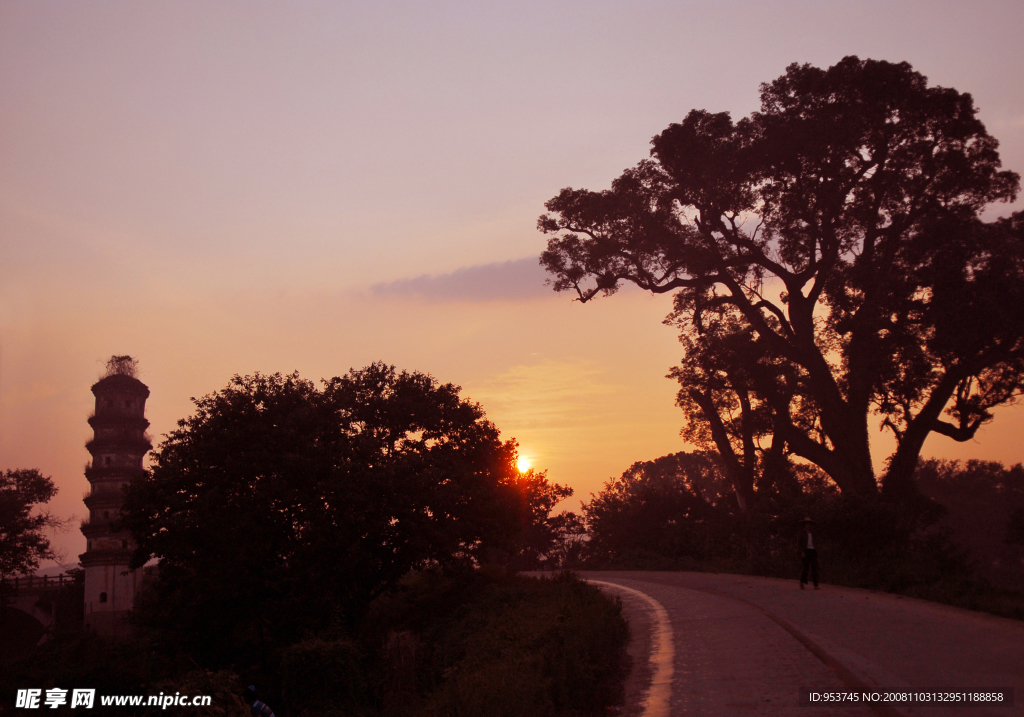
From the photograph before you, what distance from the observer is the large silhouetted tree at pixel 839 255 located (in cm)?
3103

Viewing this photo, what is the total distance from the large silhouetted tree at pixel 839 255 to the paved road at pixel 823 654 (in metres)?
17.7

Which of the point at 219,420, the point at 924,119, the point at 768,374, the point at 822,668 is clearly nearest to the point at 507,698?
the point at 822,668

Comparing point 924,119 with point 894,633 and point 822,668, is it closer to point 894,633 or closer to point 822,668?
point 894,633

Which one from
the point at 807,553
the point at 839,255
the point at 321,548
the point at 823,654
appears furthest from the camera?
the point at 839,255

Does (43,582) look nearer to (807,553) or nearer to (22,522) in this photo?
(22,522)

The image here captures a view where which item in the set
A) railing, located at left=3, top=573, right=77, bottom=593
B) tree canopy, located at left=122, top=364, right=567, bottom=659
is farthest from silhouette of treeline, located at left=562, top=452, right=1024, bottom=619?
railing, located at left=3, top=573, right=77, bottom=593

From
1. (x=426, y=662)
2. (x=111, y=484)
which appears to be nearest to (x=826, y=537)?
(x=426, y=662)

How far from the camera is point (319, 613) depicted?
965 inches

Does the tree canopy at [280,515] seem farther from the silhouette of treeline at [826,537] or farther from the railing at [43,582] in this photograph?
the railing at [43,582]

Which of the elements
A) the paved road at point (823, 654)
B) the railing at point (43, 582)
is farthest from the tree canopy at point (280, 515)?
the railing at point (43, 582)

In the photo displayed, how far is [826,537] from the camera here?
85.5ft

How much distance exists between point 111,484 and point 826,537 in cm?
5773

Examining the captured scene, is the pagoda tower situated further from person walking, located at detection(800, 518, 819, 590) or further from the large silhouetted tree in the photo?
person walking, located at detection(800, 518, 819, 590)

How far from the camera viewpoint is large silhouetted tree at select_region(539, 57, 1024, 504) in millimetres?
31031
